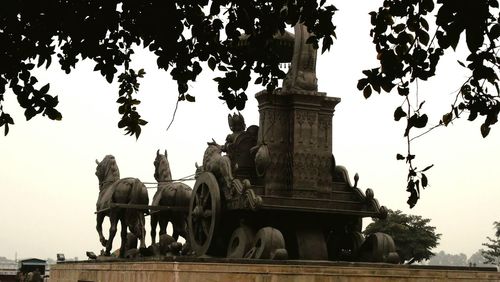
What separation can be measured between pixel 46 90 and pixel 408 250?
39.0 m

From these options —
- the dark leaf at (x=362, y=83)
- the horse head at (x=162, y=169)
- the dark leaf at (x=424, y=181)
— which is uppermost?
A: the horse head at (x=162, y=169)

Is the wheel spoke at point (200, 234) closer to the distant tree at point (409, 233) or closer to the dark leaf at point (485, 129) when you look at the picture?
the dark leaf at point (485, 129)

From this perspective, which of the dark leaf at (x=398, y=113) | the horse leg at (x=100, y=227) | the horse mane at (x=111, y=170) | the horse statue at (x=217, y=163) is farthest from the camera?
the horse mane at (x=111, y=170)

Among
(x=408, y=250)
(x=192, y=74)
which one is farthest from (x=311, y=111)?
(x=408, y=250)

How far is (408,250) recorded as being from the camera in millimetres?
44219

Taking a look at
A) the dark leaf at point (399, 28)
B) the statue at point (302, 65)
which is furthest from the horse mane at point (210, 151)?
the dark leaf at point (399, 28)

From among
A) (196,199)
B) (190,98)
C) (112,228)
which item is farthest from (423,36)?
A: (112,228)

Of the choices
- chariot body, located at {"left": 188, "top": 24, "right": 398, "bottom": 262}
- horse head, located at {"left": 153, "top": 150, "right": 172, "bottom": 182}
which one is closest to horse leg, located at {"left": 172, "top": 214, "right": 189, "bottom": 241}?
horse head, located at {"left": 153, "top": 150, "right": 172, "bottom": 182}

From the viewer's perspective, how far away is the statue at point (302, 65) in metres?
16.0

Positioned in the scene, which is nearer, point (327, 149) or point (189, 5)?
point (189, 5)

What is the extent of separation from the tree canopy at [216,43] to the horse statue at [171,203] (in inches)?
468

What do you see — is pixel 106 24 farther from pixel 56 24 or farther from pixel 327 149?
pixel 327 149

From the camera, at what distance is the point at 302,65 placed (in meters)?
16.1

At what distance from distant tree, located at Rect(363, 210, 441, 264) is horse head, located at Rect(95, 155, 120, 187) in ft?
78.7
